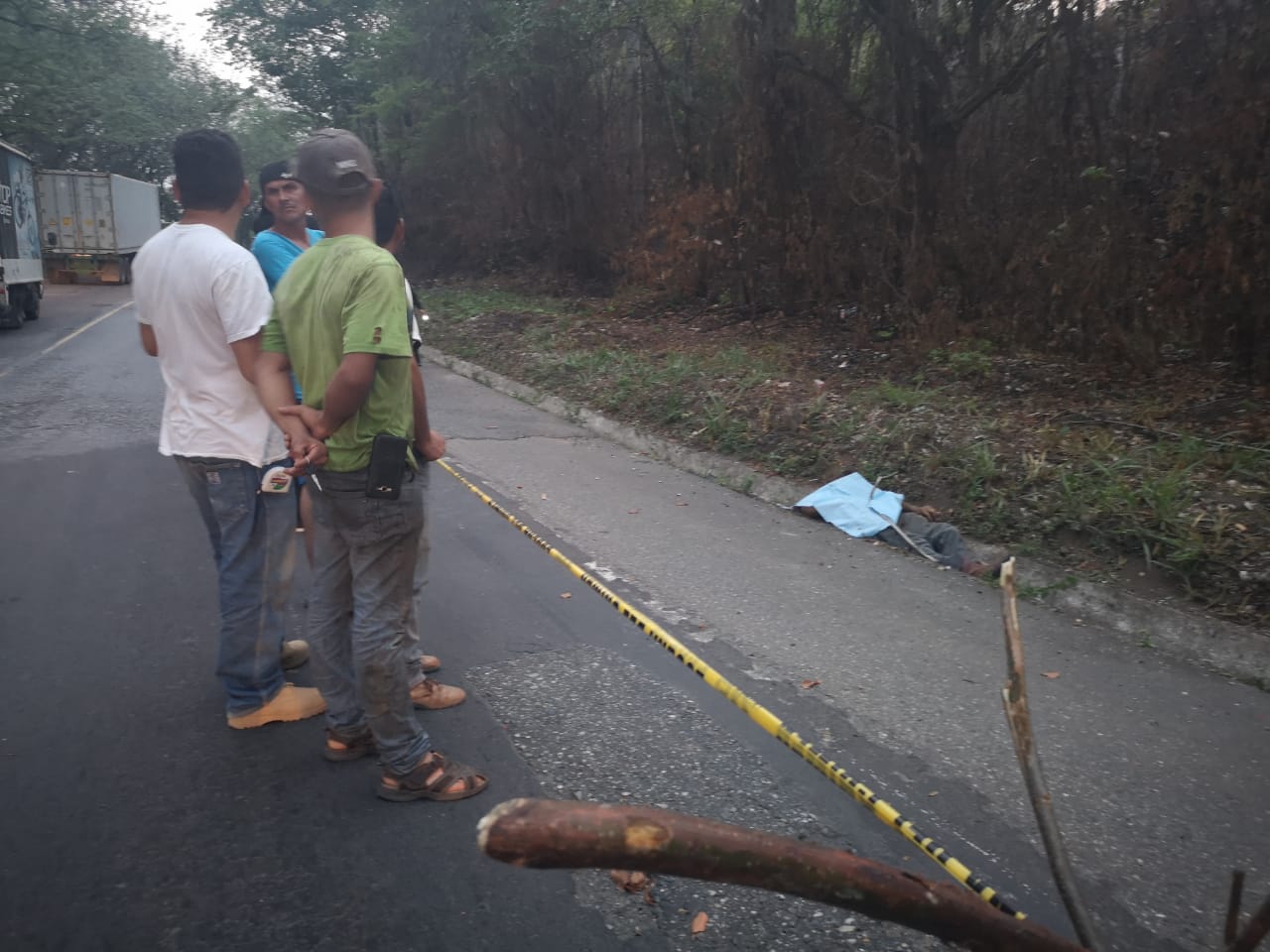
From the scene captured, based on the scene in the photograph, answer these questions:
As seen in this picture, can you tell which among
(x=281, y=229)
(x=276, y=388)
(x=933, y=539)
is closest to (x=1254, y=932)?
(x=276, y=388)

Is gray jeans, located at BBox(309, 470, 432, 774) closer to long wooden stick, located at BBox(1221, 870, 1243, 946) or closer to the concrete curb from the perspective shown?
long wooden stick, located at BBox(1221, 870, 1243, 946)

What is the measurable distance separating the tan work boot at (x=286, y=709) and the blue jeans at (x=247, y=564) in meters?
0.03

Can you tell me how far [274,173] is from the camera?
4.81 metres

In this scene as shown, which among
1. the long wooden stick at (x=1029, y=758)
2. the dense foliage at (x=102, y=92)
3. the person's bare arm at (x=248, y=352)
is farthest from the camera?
the dense foliage at (x=102, y=92)

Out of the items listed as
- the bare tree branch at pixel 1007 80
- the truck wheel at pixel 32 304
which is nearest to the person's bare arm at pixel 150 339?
the bare tree branch at pixel 1007 80

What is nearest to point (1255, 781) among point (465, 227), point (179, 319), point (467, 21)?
point (179, 319)

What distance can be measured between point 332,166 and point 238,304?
0.63m

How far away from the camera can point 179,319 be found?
3.50 metres

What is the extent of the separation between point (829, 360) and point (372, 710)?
8334mm

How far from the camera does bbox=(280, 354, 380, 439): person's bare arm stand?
297 centimetres

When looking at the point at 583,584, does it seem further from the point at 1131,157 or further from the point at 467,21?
the point at 467,21

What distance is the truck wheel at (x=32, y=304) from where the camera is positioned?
1966 centimetres

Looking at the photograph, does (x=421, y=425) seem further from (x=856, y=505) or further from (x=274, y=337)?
(x=856, y=505)

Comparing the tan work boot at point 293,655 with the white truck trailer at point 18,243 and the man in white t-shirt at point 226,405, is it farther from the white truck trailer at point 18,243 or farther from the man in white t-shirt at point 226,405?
the white truck trailer at point 18,243
